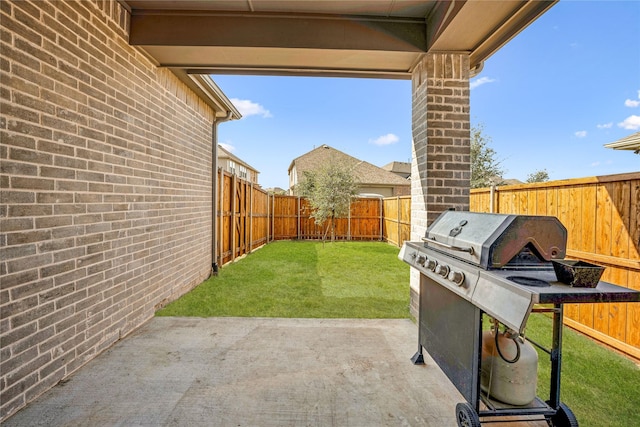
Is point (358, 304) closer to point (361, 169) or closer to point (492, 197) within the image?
point (492, 197)

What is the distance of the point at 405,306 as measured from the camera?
4.12m

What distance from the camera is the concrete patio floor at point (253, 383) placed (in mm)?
1925

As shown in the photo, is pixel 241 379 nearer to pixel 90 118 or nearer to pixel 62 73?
pixel 90 118

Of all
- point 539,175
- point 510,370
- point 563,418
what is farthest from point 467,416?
point 539,175

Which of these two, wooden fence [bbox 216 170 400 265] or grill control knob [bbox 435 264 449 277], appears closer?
grill control knob [bbox 435 264 449 277]

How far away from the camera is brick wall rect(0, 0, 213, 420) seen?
193 cm

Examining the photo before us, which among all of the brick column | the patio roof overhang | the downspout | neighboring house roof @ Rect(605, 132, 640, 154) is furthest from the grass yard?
neighboring house roof @ Rect(605, 132, 640, 154)

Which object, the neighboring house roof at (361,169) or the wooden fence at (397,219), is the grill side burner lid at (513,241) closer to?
the wooden fence at (397,219)

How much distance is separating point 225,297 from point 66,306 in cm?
229

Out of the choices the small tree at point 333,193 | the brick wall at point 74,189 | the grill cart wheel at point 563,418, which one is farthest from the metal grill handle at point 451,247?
the small tree at point 333,193

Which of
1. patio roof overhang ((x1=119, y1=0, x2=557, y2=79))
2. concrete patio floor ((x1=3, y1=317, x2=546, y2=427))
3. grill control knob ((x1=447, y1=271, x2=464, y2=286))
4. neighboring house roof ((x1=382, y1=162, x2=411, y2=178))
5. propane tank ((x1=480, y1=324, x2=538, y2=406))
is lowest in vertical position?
concrete patio floor ((x1=3, y1=317, x2=546, y2=427))

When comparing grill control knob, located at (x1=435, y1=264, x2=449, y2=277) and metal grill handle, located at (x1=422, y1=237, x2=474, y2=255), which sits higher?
metal grill handle, located at (x1=422, y1=237, x2=474, y2=255)

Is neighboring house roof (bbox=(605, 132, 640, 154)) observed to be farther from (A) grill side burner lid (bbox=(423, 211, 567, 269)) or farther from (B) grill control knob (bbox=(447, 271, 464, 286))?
(B) grill control knob (bbox=(447, 271, 464, 286))

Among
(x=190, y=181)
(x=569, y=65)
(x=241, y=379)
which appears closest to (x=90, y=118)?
(x=190, y=181)
